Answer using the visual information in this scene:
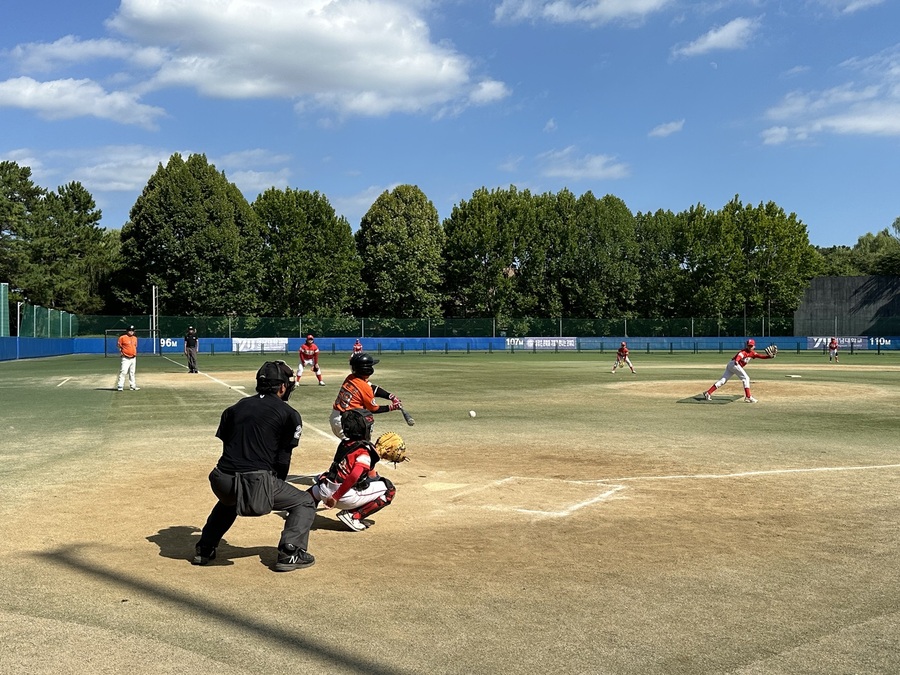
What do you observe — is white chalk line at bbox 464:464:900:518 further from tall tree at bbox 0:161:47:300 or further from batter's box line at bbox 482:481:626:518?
tall tree at bbox 0:161:47:300

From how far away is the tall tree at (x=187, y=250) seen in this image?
74.4m

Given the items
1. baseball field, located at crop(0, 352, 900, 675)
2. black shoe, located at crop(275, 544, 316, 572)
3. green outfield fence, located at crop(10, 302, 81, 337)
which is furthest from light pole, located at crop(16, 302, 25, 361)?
black shoe, located at crop(275, 544, 316, 572)

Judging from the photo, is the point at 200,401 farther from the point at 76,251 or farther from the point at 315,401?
the point at 76,251

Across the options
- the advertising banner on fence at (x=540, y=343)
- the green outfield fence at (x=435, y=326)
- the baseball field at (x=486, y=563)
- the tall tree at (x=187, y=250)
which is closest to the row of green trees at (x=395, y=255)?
the tall tree at (x=187, y=250)

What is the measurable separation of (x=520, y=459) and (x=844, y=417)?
10.6 meters

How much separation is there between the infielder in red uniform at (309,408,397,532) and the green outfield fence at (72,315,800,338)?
6483cm

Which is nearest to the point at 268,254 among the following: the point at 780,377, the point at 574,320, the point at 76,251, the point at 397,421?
the point at 76,251

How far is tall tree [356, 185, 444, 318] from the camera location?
275 ft

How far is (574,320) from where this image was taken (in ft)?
272

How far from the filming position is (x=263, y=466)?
6.66 metres

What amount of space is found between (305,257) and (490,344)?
20.8 metres

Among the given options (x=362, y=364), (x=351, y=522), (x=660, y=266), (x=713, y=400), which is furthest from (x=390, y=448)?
(x=660, y=266)

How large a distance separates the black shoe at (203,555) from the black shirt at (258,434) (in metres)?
0.82

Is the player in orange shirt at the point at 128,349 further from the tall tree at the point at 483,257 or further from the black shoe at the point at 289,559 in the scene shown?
the tall tree at the point at 483,257
